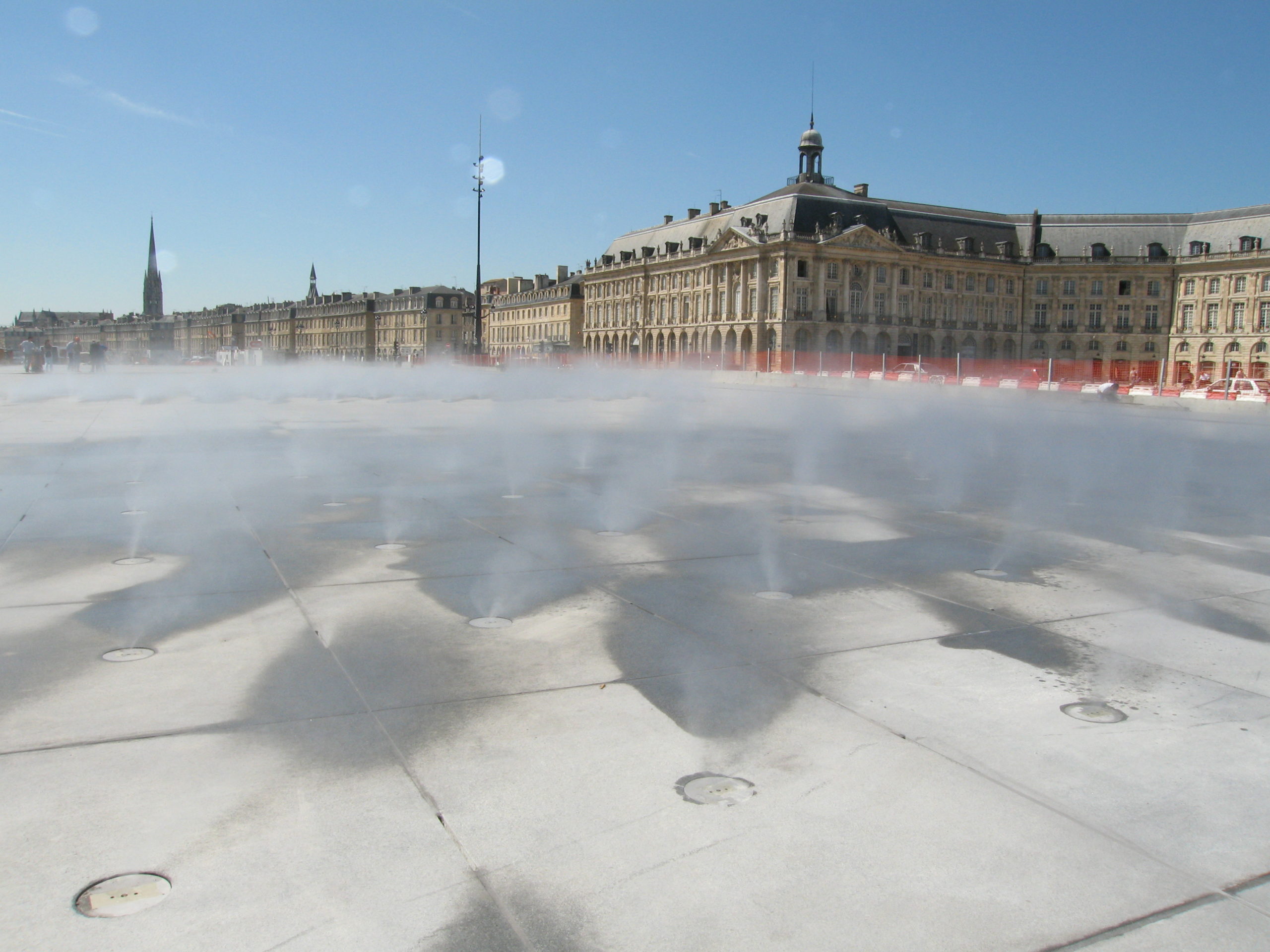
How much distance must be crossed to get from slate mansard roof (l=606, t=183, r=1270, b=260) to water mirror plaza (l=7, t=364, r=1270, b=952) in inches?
3510

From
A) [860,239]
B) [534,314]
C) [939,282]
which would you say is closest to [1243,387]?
[860,239]

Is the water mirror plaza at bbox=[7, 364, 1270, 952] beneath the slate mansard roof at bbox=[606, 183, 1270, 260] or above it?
beneath

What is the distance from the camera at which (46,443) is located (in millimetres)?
15227

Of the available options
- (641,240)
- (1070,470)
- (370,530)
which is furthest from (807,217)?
(370,530)

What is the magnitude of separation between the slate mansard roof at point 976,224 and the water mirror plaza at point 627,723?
8915cm

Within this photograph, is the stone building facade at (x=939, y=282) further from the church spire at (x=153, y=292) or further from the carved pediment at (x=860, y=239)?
the church spire at (x=153, y=292)

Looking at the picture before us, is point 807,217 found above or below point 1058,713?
above

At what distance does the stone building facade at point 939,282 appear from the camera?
9494 centimetres

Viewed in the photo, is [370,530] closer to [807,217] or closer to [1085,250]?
[807,217]

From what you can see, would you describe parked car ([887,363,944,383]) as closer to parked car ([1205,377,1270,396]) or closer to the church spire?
parked car ([1205,377,1270,396])

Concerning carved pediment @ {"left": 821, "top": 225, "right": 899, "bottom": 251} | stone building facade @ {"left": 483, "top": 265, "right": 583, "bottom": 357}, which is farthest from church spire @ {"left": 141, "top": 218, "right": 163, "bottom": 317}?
carved pediment @ {"left": 821, "top": 225, "right": 899, "bottom": 251}

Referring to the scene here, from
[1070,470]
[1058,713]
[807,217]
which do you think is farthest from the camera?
[807,217]

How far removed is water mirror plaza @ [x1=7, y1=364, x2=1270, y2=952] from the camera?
2.91m

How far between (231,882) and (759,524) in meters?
6.57
